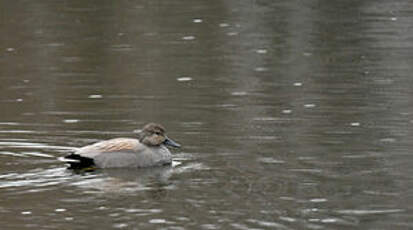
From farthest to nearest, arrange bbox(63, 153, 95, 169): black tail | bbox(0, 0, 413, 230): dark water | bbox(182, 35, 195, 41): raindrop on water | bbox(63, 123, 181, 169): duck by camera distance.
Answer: bbox(182, 35, 195, 41): raindrop on water, bbox(63, 123, 181, 169): duck, bbox(63, 153, 95, 169): black tail, bbox(0, 0, 413, 230): dark water

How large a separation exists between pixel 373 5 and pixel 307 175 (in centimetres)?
1473

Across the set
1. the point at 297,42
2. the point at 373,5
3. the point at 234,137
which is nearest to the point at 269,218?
the point at 234,137

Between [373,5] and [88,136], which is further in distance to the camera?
[373,5]

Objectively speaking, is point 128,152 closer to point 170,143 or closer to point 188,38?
point 170,143

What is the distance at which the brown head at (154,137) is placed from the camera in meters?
14.2

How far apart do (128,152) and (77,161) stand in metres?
0.67

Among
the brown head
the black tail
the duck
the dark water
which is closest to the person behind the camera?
the dark water

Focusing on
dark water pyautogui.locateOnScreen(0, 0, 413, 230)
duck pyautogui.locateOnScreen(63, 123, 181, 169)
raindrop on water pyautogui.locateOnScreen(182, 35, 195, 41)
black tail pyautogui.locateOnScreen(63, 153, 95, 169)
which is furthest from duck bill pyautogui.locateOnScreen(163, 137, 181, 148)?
raindrop on water pyautogui.locateOnScreen(182, 35, 195, 41)

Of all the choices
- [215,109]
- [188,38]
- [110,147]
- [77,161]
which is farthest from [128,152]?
[188,38]

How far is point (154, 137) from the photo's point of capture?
561 inches

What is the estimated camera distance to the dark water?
11.8 m

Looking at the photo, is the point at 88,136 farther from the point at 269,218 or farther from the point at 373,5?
the point at 373,5

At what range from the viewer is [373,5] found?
89.6 ft

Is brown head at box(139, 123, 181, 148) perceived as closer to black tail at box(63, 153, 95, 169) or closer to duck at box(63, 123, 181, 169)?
duck at box(63, 123, 181, 169)
